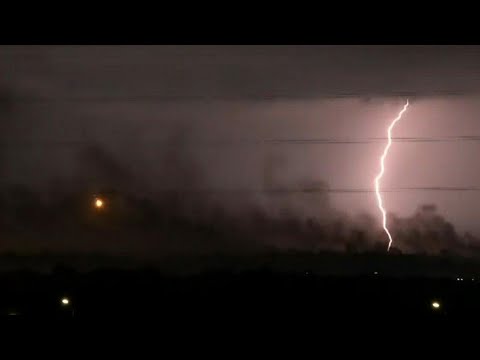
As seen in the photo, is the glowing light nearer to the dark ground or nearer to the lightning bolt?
the dark ground

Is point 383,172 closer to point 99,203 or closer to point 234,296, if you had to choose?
point 234,296

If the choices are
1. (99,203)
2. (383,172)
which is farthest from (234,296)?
(383,172)

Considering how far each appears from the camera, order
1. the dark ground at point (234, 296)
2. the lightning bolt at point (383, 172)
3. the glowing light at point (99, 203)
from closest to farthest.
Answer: the dark ground at point (234, 296) < the lightning bolt at point (383, 172) < the glowing light at point (99, 203)

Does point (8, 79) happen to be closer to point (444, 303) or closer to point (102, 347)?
point (102, 347)

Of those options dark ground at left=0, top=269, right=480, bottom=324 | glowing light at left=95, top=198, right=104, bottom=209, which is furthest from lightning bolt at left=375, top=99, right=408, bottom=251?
glowing light at left=95, top=198, right=104, bottom=209

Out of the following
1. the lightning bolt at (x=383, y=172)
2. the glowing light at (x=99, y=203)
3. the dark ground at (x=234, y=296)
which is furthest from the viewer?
the glowing light at (x=99, y=203)

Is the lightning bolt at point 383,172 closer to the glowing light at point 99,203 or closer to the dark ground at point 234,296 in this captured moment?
the dark ground at point 234,296

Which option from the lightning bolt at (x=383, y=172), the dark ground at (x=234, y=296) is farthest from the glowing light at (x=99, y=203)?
the lightning bolt at (x=383, y=172)
